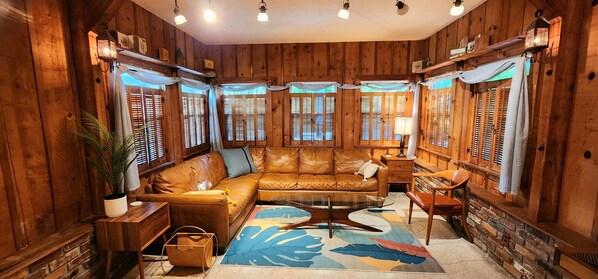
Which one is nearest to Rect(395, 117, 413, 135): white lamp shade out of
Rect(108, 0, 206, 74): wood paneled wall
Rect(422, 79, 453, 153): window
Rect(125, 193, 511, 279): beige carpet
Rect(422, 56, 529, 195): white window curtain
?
Rect(422, 79, 453, 153): window

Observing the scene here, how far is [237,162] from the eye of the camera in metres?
4.16

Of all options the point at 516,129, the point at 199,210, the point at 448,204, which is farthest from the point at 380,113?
the point at 199,210

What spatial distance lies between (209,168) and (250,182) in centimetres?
63

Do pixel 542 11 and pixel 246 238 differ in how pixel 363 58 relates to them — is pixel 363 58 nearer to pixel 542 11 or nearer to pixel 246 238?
pixel 542 11

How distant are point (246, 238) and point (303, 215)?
91cm

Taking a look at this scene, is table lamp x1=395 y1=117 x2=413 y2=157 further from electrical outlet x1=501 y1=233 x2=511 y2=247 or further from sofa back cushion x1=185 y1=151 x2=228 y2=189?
sofa back cushion x1=185 y1=151 x2=228 y2=189

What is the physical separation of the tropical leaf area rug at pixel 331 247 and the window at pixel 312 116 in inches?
68.3

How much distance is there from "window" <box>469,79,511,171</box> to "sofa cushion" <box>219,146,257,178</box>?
10.7 ft

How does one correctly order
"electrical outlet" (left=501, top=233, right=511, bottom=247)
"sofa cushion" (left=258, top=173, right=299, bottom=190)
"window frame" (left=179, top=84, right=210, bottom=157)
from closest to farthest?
"electrical outlet" (left=501, top=233, right=511, bottom=247) → "window frame" (left=179, top=84, right=210, bottom=157) → "sofa cushion" (left=258, top=173, right=299, bottom=190)

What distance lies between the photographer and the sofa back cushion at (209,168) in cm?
334

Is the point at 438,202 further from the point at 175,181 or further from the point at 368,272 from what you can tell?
the point at 175,181

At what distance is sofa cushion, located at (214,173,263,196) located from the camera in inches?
134

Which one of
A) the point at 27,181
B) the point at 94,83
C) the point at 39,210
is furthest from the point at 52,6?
the point at 39,210

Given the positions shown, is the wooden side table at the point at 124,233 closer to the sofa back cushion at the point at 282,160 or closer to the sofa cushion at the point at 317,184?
the sofa cushion at the point at 317,184
